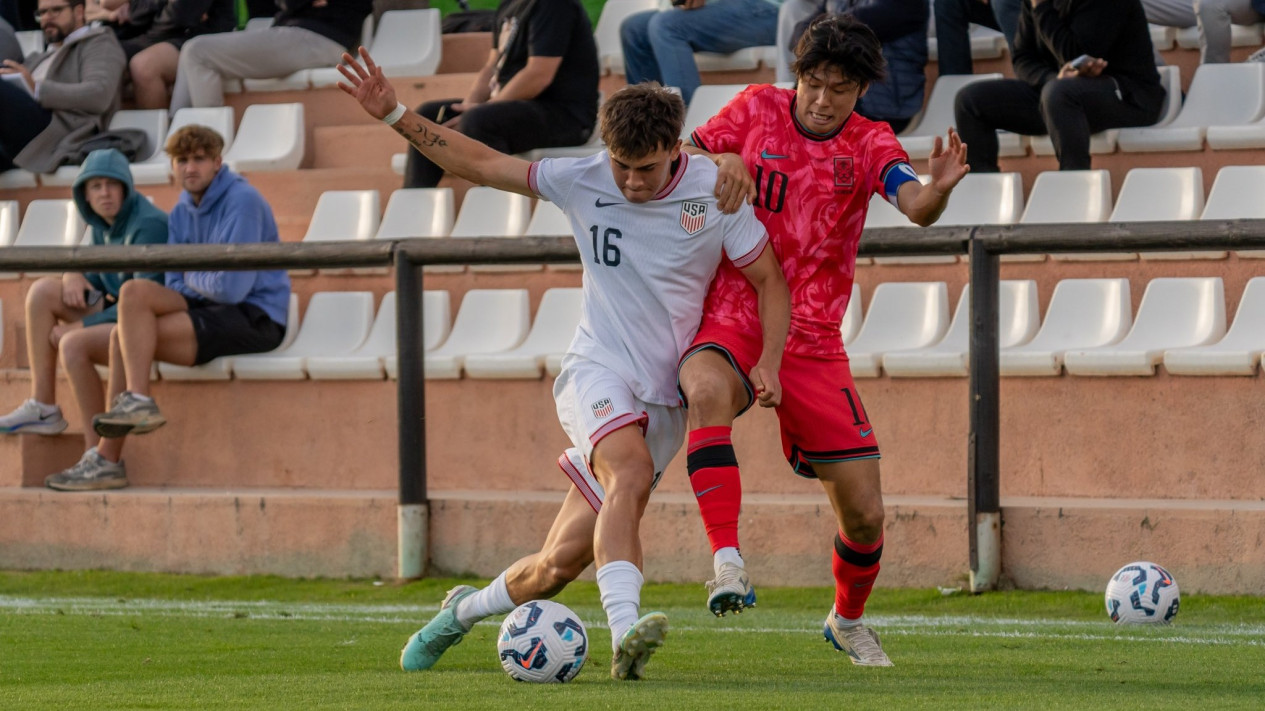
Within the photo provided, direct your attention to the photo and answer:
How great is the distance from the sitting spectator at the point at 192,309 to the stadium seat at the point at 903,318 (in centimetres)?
308

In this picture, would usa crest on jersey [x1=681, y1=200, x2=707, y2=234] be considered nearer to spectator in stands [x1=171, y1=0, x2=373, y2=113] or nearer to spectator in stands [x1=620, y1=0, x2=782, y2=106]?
spectator in stands [x1=620, y1=0, x2=782, y2=106]

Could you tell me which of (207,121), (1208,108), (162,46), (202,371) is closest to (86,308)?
(202,371)

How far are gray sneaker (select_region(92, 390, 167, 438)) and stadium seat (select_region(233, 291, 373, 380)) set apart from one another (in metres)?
0.53

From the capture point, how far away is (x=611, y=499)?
4875 mm

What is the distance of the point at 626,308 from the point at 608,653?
4.08 ft

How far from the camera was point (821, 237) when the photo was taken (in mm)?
5465

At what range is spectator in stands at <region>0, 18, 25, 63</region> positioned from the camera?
12885 mm

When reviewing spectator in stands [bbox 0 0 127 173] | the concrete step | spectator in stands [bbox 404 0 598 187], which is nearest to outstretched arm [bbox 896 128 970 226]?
the concrete step

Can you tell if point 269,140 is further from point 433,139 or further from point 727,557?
point 727,557

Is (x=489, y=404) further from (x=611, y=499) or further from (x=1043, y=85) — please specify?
(x=611, y=499)

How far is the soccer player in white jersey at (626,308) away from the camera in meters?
5.02

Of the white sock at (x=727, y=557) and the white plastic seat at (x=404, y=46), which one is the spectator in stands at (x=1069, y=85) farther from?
the white sock at (x=727, y=557)

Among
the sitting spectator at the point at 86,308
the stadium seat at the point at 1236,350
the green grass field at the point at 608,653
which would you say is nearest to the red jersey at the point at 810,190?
the green grass field at the point at 608,653

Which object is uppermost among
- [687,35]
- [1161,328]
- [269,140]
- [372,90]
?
[687,35]
